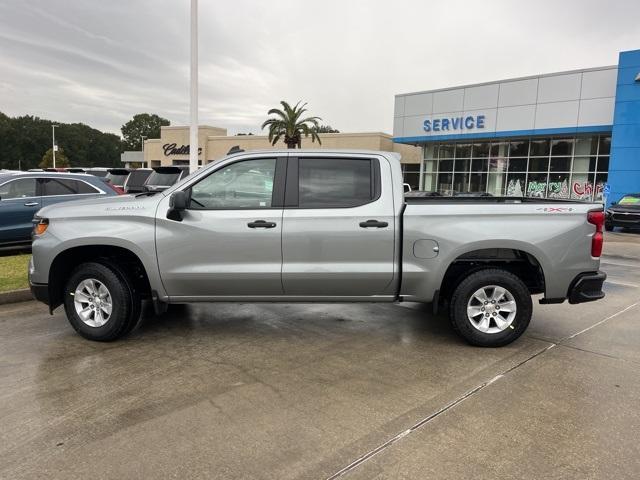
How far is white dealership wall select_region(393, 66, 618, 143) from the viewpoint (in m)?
24.9

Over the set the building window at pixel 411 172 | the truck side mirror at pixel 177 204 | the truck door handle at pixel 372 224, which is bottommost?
the truck door handle at pixel 372 224

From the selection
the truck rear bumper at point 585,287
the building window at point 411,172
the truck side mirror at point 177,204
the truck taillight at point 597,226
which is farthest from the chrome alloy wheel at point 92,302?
the building window at point 411,172

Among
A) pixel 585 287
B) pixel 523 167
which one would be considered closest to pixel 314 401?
pixel 585 287

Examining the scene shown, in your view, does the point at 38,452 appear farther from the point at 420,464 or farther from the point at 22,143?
the point at 22,143

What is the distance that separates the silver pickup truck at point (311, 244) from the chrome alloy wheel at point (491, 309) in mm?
10

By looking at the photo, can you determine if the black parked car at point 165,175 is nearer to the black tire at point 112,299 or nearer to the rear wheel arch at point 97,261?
the rear wheel arch at point 97,261

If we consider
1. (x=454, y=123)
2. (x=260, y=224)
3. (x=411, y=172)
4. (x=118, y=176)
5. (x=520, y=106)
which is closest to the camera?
(x=260, y=224)

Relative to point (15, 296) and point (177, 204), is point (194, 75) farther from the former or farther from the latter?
point (177, 204)

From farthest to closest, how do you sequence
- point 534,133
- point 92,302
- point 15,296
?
1. point 534,133
2. point 15,296
3. point 92,302

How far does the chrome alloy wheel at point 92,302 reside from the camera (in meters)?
5.02

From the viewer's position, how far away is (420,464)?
295 cm

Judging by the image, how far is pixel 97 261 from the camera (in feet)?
16.6

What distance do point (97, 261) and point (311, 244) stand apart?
2.20 meters

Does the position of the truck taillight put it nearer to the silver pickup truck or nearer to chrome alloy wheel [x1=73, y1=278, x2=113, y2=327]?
the silver pickup truck
